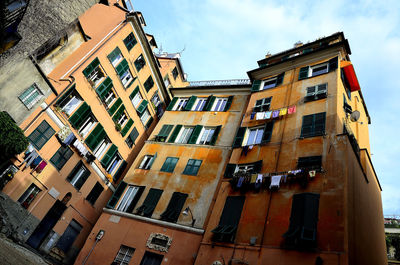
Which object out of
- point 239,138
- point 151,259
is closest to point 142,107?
point 239,138

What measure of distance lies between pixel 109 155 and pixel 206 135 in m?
7.68

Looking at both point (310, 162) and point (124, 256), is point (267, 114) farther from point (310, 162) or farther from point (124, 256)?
point (124, 256)

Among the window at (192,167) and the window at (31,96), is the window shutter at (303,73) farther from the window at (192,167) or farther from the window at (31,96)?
the window at (31,96)

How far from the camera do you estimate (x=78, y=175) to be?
60.3 feet

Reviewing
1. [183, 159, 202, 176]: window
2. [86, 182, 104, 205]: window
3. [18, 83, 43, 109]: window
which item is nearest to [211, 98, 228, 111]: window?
[183, 159, 202, 176]: window

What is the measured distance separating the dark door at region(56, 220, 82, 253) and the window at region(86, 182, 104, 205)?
1.79 metres

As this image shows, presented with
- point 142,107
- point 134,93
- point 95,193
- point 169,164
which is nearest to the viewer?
point 169,164

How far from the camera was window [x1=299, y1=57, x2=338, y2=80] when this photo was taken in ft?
56.4

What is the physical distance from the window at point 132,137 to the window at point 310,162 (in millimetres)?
14386

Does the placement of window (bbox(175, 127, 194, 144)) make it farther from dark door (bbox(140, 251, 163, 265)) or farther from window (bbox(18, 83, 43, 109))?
window (bbox(18, 83, 43, 109))

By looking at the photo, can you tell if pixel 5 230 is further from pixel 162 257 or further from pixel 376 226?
pixel 376 226

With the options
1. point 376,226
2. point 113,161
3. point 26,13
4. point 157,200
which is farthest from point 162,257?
point 26,13

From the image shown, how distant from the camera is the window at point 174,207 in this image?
15109 mm

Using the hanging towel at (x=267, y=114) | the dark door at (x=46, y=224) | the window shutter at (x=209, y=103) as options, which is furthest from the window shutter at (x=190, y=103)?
the dark door at (x=46, y=224)
